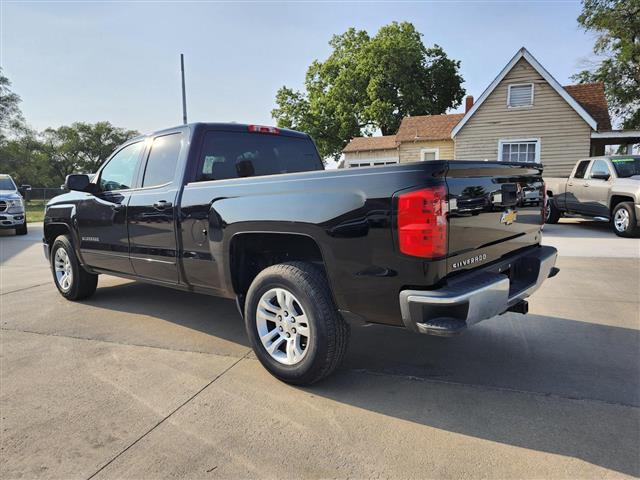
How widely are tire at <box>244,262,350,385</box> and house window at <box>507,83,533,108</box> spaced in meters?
17.5

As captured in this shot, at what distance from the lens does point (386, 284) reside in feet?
8.72

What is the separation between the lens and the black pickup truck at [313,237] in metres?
2.55

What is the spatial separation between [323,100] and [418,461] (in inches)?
1479

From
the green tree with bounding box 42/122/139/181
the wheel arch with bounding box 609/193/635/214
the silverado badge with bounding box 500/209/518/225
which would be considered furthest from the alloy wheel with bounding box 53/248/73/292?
the green tree with bounding box 42/122/139/181

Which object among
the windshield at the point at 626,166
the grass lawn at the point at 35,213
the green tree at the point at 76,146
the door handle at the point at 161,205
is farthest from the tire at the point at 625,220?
the green tree at the point at 76,146

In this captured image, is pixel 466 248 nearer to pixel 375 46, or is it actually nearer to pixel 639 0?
pixel 639 0

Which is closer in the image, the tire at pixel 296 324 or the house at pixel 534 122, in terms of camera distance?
the tire at pixel 296 324

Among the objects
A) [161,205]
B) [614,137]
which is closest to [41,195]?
[614,137]

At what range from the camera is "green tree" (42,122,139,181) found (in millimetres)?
69938

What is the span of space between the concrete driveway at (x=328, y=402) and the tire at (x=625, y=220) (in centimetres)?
647

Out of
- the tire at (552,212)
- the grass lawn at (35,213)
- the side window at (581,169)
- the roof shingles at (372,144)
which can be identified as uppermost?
the roof shingles at (372,144)

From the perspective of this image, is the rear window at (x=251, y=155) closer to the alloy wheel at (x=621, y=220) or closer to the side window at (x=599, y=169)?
the alloy wheel at (x=621, y=220)

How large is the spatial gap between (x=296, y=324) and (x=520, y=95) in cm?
1784

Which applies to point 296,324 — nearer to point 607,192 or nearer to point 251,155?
point 251,155
